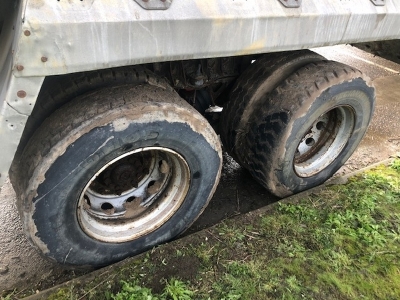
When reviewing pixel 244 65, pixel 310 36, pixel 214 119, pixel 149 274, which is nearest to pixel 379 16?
pixel 310 36

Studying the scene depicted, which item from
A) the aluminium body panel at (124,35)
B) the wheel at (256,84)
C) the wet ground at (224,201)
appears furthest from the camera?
the wheel at (256,84)

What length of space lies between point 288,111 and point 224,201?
102 cm

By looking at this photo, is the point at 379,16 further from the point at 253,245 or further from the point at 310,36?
the point at 253,245

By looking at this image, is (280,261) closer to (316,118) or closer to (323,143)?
(316,118)

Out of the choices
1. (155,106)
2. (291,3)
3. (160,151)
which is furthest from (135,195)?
(291,3)

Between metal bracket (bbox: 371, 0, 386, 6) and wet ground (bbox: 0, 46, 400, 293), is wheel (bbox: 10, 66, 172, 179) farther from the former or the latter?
metal bracket (bbox: 371, 0, 386, 6)

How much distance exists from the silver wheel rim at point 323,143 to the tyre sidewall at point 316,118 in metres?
0.04

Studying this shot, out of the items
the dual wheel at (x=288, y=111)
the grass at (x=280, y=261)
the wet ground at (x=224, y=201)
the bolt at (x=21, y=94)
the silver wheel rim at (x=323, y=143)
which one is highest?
the bolt at (x=21, y=94)

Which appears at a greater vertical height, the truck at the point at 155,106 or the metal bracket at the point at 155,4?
the metal bracket at the point at 155,4

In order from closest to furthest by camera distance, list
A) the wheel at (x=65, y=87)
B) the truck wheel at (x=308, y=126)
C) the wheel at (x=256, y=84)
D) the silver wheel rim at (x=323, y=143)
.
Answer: the wheel at (x=65, y=87)
the truck wheel at (x=308, y=126)
the wheel at (x=256, y=84)
the silver wheel rim at (x=323, y=143)

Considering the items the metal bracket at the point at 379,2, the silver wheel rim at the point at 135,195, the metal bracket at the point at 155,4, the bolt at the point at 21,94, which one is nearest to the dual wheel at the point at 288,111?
the metal bracket at the point at 379,2

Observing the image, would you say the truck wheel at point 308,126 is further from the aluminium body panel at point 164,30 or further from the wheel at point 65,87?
the wheel at point 65,87

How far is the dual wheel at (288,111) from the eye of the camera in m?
2.67

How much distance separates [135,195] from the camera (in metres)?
2.64
